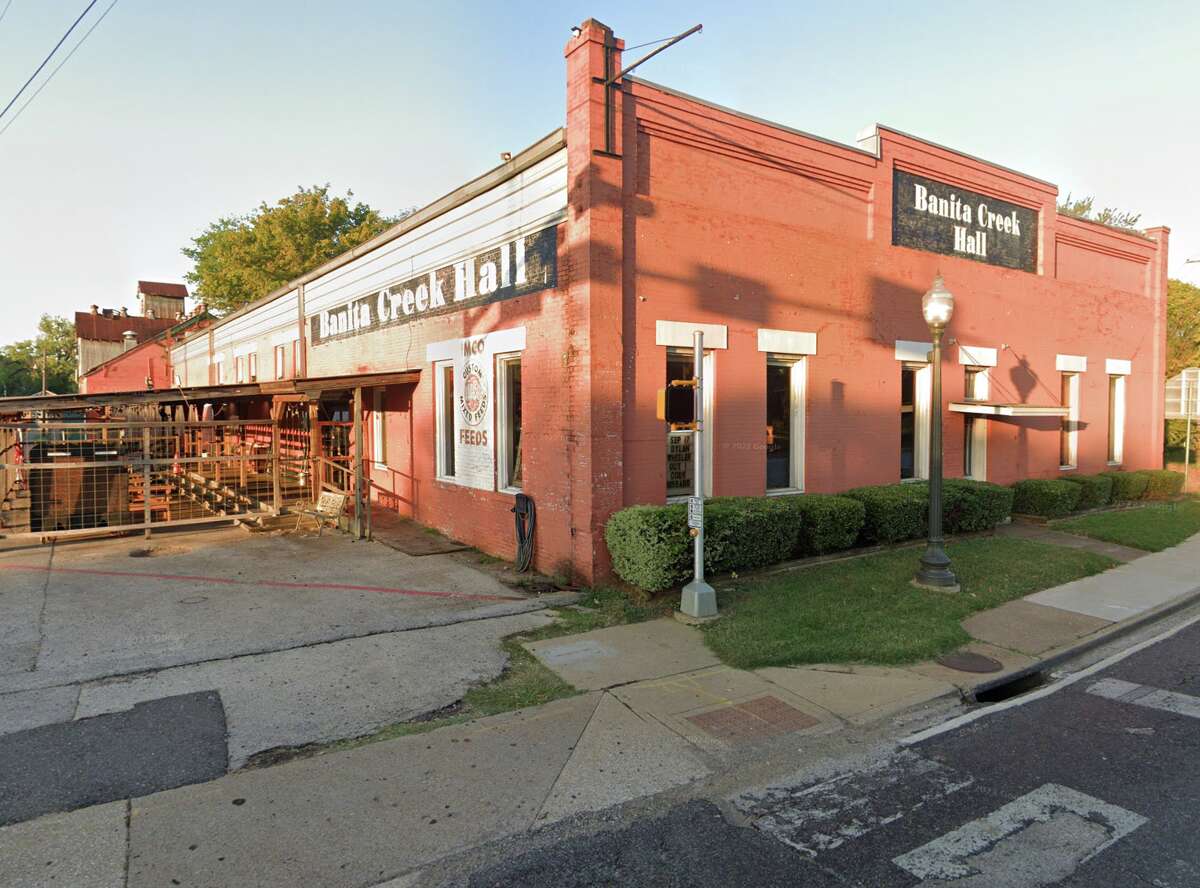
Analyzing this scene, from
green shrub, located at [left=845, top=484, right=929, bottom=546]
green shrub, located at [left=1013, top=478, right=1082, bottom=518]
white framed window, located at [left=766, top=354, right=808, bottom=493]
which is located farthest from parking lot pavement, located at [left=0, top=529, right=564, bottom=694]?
green shrub, located at [left=1013, top=478, right=1082, bottom=518]

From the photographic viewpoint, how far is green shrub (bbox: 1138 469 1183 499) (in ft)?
57.7

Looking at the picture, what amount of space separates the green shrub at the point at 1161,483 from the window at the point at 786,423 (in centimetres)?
1128

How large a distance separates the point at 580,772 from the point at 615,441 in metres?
5.20

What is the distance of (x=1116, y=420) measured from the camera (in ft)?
61.5

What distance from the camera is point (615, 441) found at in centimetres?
951

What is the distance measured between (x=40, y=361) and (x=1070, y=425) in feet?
393

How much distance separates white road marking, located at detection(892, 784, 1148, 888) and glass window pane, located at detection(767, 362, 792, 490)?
7.32m

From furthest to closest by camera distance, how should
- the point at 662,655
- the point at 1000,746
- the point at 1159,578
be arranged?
the point at 1159,578 → the point at 662,655 → the point at 1000,746

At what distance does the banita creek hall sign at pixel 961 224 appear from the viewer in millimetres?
13320

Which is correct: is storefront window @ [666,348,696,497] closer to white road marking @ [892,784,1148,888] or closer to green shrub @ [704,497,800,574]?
green shrub @ [704,497,800,574]

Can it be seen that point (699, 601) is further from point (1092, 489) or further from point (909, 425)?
point (1092, 489)

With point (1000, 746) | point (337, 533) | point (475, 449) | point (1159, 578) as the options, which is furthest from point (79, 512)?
point (1159, 578)

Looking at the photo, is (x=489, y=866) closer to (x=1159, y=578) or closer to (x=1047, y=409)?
(x=1159, y=578)

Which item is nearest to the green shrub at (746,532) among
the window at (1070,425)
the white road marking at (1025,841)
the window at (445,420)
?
the white road marking at (1025,841)
